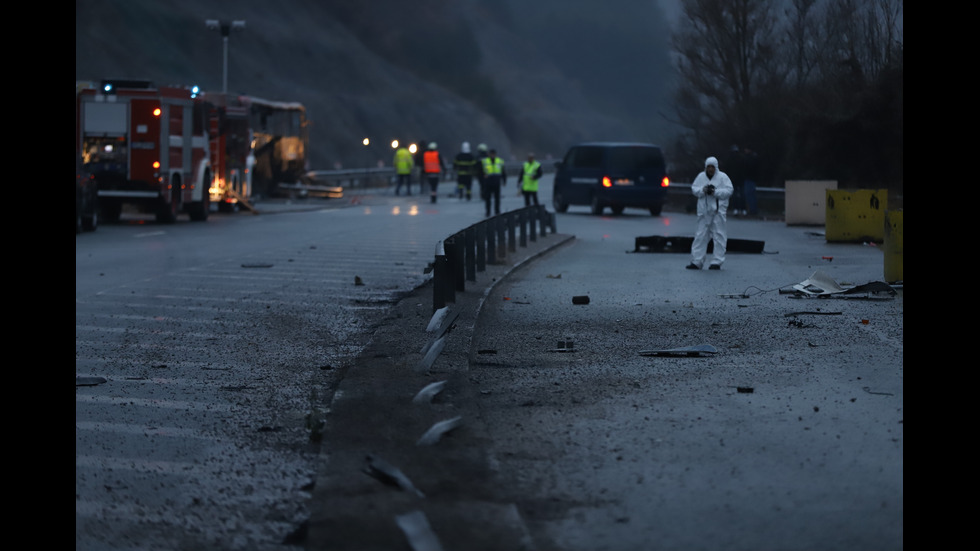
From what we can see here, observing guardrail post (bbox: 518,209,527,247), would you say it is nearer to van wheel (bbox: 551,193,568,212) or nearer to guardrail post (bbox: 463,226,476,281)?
guardrail post (bbox: 463,226,476,281)

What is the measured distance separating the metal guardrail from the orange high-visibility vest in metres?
17.9

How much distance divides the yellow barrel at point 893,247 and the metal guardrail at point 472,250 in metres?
4.88

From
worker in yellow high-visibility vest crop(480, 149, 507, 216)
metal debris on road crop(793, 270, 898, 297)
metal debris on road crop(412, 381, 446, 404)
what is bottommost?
metal debris on road crop(412, 381, 446, 404)

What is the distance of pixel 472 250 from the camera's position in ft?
50.0

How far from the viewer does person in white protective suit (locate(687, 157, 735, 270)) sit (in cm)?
1820

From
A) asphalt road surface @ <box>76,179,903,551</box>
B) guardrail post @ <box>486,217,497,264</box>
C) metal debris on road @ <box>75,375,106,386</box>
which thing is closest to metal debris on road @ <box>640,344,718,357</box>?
asphalt road surface @ <box>76,179,903,551</box>

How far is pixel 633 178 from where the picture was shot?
33531mm

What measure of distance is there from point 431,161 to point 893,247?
96.4ft

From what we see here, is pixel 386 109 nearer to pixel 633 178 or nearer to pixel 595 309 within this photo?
pixel 633 178

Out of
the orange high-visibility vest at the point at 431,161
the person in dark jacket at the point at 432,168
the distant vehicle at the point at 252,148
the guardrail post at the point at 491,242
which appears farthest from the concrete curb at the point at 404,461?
the orange high-visibility vest at the point at 431,161

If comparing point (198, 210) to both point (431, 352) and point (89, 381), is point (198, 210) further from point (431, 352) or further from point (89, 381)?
point (431, 352)

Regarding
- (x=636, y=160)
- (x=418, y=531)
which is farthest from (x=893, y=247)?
(x=636, y=160)

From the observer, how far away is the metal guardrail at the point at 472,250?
12000 mm

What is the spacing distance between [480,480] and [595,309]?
7.29 metres
